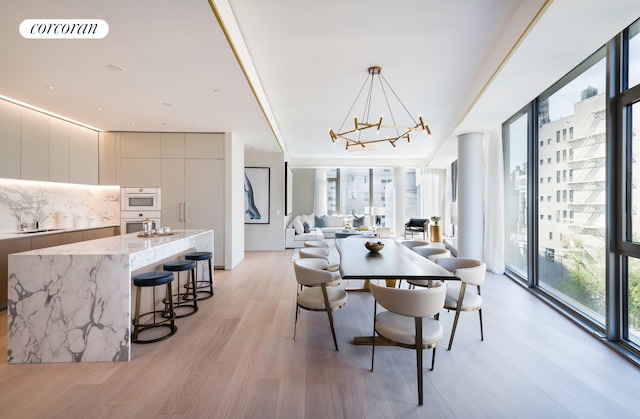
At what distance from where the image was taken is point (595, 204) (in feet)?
9.88

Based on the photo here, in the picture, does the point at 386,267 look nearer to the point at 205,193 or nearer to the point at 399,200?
the point at 205,193

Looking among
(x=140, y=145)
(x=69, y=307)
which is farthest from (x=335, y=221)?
(x=69, y=307)

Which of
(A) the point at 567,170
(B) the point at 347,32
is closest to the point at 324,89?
(B) the point at 347,32

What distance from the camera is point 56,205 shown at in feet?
15.9

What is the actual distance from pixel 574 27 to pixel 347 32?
1991mm

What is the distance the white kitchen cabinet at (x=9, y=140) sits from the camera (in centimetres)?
384

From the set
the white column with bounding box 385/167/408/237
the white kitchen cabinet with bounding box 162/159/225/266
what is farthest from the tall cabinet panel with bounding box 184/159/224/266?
the white column with bounding box 385/167/408/237

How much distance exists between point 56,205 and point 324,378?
5.47m

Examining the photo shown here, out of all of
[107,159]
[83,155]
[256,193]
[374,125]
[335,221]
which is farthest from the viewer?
[335,221]

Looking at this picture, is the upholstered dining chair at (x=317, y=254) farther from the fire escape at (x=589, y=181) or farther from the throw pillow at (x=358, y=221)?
the throw pillow at (x=358, y=221)

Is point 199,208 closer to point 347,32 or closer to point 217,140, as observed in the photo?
point 217,140

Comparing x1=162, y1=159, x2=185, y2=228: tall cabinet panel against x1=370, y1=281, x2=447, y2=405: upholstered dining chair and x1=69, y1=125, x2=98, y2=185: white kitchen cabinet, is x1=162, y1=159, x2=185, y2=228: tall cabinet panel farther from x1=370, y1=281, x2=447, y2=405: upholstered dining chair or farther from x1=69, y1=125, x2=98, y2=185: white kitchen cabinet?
x1=370, y1=281, x2=447, y2=405: upholstered dining chair

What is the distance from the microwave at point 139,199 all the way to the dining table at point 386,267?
4.07 meters

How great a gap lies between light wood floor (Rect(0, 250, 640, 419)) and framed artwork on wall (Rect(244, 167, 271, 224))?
4729mm
